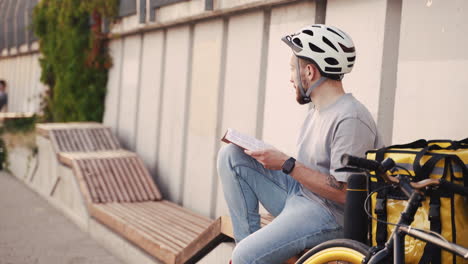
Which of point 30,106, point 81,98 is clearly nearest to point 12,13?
point 30,106

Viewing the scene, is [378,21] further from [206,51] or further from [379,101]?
[206,51]

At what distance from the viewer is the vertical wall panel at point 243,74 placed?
6.05m

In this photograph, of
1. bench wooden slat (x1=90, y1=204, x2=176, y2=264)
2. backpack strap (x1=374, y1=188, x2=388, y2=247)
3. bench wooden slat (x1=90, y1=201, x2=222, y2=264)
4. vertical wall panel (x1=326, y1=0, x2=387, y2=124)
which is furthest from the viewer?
bench wooden slat (x1=90, y1=204, x2=176, y2=264)

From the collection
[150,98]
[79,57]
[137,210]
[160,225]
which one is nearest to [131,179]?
[137,210]

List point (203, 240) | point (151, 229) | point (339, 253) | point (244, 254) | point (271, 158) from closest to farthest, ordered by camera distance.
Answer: point (339, 253) < point (244, 254) < point (271, 158) < point (203, 240) < point (151, 229)

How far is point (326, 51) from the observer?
346 cm

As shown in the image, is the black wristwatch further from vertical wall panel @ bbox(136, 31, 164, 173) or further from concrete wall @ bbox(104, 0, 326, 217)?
vertical wall panel @ bbox(136, 31, 164, 173)

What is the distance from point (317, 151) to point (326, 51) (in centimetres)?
50

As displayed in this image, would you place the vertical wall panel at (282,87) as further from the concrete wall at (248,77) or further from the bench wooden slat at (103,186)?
the bench wooden slat at (103,186)

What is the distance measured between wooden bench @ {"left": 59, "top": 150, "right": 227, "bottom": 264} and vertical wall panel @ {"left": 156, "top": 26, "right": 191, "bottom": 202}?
22 cm

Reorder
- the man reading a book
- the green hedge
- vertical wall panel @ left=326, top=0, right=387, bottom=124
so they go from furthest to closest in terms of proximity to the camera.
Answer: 1. the green hedge
2. vertical wall panel @ left=326, top=0, right=387, bottom=124
3. the man reading a book

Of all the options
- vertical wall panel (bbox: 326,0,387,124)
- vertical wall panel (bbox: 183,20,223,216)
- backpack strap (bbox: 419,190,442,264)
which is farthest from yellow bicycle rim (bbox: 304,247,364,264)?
vertical wall panel (bbox: 183,20,223,216)

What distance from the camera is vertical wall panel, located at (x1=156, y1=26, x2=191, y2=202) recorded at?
750 cm

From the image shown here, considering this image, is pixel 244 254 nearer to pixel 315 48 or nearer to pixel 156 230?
pixel 315 48
